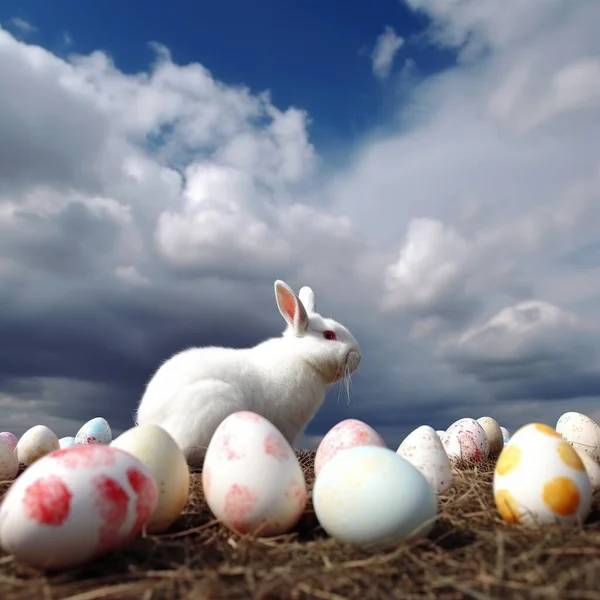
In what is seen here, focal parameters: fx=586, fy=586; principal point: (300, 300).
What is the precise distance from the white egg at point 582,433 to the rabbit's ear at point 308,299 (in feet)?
8.59

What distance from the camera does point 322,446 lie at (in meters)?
3.69

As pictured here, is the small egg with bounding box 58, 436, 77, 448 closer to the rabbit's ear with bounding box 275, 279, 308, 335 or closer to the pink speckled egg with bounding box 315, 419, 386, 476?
the rabbit's ear with bounding box 275, 279, 308, 335

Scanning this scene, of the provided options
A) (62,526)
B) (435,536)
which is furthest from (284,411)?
(62,526)

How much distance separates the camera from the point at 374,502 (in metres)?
2.63

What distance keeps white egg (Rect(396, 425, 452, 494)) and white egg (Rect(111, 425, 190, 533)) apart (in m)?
1.37

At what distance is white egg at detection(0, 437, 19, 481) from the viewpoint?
17.0 ft

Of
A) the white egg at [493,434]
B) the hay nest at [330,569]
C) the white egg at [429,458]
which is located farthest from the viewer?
the white egg at [493,434]

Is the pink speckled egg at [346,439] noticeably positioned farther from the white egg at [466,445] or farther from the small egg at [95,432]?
the small egg at [95,432]

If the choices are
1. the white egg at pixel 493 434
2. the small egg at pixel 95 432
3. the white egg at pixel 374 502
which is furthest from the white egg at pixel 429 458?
the small egg at pixel 95 432

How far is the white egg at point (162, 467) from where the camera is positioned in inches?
119

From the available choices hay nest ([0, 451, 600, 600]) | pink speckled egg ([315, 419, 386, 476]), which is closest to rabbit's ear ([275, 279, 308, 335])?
pink speckled egg ([315, 419, 386, 476])

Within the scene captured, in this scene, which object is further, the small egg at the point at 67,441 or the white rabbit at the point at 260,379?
the small egg at the point at 67,441

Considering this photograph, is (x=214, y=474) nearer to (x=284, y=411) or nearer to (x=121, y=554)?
(x=121, y=554)

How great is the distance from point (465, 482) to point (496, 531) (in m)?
1.19
